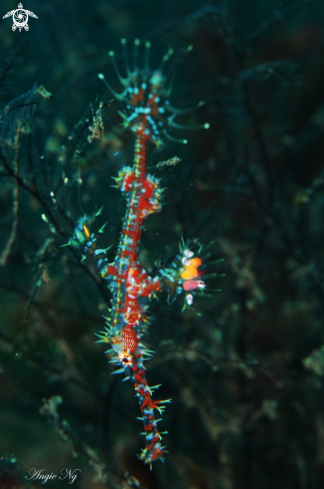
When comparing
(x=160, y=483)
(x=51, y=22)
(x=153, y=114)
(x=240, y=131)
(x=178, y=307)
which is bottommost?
(x=160, y=483)

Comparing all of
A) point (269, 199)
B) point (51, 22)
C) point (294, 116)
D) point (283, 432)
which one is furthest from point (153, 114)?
point (294, 116)

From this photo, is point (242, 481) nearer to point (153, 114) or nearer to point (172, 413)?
point (172, 413)
